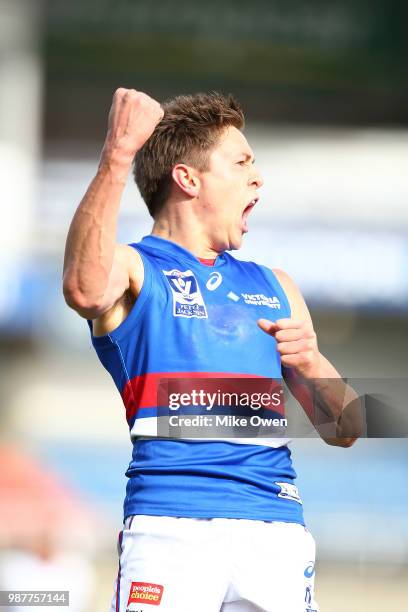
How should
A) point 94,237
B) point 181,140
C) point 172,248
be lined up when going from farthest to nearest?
point 181,140, point 172,248, point 94,237

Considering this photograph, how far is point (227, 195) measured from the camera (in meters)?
2.42

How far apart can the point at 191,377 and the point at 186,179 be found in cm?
56

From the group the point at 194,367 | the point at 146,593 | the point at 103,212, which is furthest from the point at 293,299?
the point at 146,593

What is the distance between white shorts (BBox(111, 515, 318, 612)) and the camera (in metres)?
1.97

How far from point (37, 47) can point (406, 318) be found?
3294 millimetres

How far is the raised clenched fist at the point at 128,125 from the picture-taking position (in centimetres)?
199

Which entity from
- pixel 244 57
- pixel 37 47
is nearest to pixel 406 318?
pixel 244 57

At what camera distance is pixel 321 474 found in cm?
668

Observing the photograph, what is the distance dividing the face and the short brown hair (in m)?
0.04

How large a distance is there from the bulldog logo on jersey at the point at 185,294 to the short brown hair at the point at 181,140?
0.94ft

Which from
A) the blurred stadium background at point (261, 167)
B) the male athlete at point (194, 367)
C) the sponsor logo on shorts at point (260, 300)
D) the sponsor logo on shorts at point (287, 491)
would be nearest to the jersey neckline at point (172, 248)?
the male athlete at point (194, 367)

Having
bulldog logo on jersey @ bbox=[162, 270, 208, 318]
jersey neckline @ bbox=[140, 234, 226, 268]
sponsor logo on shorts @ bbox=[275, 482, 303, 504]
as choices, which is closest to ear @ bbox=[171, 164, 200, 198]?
jersey neckline @ bbox=[140, 234, 226, 268]

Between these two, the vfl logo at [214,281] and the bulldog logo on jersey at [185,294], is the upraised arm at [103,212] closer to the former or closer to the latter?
the bulldog logo on jersey at [185,294]

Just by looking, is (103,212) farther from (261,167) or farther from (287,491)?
(261,167)
